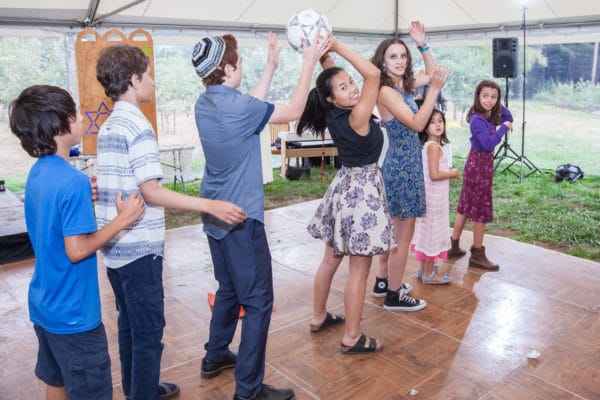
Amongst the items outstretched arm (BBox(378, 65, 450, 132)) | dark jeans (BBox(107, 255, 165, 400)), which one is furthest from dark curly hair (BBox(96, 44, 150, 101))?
outstretched arm (BBox(378, 65, 450, 132))

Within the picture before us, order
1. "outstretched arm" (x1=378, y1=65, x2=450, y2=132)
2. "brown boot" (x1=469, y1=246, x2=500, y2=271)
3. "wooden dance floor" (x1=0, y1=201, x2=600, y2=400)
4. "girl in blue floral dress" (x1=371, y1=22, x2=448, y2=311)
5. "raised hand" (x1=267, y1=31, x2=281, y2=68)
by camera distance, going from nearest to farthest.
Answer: "raised hand" (x1=267, y1=31, x2=281, y2=68) < "wooden dance floor" (x1=0, y1=201, x2=600, y2=400) < "outstretched arm" (x1=378, y1=65, x2=450, y2=132) < "girl in blue floral dress" (x1=371, y1=22, x2=448, y2=311) < "brown boot" (x1=469, y1=246, x2=500, y2=271)

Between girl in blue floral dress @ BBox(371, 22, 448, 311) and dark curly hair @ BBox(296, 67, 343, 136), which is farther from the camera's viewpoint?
girl in blue floral dress @ BBox(371, 22, 448, 311)

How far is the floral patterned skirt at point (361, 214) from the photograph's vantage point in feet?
8.03

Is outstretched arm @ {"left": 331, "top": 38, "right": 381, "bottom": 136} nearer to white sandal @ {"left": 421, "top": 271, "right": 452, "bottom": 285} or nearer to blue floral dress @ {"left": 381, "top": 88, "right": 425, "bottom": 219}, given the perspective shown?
blue floral dress @ {"left": 381, "top": 88, "right": 425, "bottom": 219}

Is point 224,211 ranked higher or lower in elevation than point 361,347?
higher

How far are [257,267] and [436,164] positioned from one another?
1712 mm

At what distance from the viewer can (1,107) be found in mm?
8133

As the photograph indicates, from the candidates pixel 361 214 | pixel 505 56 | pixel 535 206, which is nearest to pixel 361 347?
pixel 361 214

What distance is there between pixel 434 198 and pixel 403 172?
0.56 m

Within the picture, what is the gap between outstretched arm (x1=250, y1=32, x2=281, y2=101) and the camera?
210 centimetres

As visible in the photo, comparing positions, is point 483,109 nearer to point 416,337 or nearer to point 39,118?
point 416,337

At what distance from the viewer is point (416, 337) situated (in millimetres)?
2814

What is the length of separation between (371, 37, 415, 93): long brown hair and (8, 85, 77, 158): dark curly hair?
66.8 inches

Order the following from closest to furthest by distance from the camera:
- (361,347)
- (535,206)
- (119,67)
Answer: (119,67), (361,347), (535,206)
